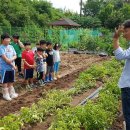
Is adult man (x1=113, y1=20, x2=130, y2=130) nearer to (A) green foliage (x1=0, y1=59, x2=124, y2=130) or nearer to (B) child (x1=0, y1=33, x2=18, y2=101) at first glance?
(A) green foliage (x1=0, y1=59, x2=124, y2=130)

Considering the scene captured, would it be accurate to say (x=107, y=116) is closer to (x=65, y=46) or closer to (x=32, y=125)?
(x=32, y=125)

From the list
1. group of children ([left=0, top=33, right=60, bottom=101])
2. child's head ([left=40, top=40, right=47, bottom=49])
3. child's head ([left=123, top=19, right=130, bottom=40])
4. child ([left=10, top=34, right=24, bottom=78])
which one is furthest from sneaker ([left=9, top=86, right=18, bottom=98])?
child's head ([left=123, top=19, right=130, bottom=40])

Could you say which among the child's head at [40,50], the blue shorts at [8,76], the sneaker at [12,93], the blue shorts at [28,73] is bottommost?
the sneaker at [12,93]

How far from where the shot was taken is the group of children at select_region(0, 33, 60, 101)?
347 inches

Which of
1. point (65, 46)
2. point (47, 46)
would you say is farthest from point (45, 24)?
point (47, 46)

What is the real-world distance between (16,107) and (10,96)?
40.4 inches

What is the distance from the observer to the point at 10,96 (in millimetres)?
9297

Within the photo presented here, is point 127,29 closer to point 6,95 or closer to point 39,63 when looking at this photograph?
point 6,95

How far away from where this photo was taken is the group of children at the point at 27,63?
28.9ft

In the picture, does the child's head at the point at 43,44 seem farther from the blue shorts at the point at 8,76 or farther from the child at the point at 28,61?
the blue shorts at the point at 8,76

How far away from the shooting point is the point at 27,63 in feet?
33.5

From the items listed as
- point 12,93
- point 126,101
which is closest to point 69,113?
point 126,101

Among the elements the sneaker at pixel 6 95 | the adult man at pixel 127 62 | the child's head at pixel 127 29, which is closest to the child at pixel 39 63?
the sneaker at pixel 6 95

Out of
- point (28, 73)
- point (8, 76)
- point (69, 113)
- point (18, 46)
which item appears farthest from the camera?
point (18, 46)
